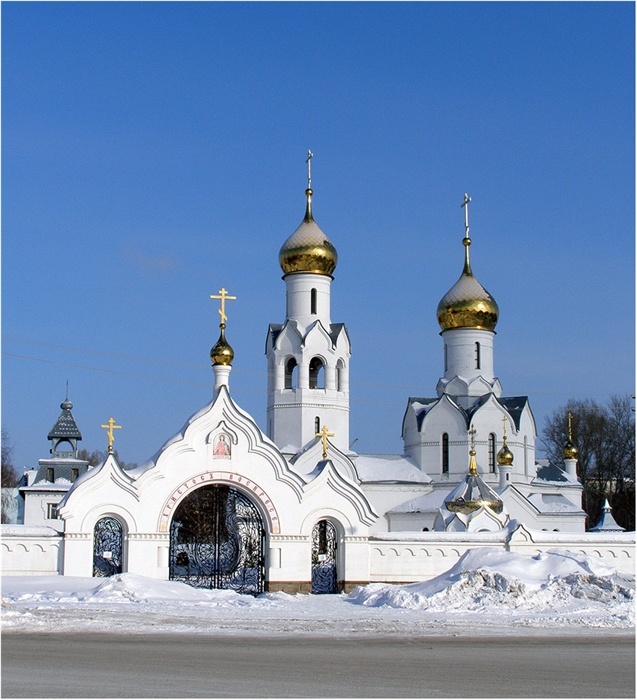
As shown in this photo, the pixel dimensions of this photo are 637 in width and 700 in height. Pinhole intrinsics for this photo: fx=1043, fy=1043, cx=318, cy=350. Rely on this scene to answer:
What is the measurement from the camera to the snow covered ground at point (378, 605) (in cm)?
1395

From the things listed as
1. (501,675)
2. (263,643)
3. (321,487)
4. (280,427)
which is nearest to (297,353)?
(280,427)

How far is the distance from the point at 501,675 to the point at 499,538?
13051 millimetres

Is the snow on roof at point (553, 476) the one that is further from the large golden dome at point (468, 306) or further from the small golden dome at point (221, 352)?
the small golden dome at point (221, 352)

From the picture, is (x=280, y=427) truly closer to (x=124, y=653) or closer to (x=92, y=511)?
(x=92, y=511)

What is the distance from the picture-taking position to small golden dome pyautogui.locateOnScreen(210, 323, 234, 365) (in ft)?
76.0

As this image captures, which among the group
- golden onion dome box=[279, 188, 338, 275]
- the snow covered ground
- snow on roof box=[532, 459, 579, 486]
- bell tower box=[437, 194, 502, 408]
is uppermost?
golden onion dome box=[279, 188, 338, 275]

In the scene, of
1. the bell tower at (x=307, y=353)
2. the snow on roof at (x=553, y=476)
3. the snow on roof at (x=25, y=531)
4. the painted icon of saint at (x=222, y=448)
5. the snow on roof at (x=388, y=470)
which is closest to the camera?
the snow on roof at (x=25, y=531)

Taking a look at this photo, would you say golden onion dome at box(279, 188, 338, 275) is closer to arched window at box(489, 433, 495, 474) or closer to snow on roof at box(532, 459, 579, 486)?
arched window at box(489, 433, 495, 474)

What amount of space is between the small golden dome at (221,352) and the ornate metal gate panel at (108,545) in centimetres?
437

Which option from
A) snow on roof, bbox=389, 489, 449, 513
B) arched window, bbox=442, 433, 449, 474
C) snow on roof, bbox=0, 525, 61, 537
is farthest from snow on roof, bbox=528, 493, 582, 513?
snow on roof, bbox=0, 525, 61, 537

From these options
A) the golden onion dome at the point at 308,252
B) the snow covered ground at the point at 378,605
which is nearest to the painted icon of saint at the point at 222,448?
the snow covered ground at the point at 378,605

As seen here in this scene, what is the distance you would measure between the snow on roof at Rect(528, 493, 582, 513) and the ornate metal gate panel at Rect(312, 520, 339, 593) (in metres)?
15.5

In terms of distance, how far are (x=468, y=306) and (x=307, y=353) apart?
7.04m

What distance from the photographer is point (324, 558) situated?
859 inches
